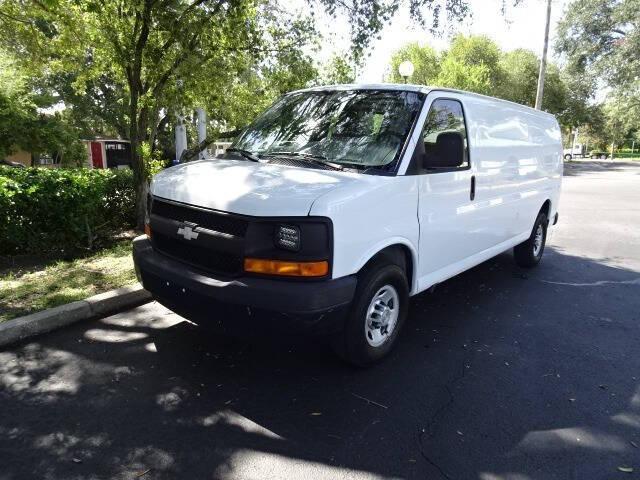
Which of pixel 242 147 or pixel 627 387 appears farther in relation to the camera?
pixel 242 147

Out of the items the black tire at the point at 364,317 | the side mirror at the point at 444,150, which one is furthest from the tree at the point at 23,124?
the black tire at the point at 364,317

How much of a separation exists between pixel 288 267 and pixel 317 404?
968 millimetres

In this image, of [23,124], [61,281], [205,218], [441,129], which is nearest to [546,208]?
[441,129]

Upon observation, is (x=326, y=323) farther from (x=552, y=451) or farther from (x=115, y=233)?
(x=115, y=233)

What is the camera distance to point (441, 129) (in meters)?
4.23

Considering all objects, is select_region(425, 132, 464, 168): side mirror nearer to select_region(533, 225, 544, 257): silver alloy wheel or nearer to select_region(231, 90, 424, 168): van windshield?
select_region(231, 90, 424, 168): van windshield

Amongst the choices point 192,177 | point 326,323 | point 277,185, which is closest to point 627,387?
point 326,323

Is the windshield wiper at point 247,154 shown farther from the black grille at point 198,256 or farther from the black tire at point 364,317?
the black tire at point 364,317

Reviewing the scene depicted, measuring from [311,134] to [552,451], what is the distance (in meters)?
2.89

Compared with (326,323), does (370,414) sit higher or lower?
lower

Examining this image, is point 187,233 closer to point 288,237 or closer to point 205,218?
point 205,218

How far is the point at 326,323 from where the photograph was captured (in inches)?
124

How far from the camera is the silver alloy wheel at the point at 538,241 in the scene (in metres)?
6.93

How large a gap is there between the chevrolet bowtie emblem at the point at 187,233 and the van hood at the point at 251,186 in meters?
0.19
